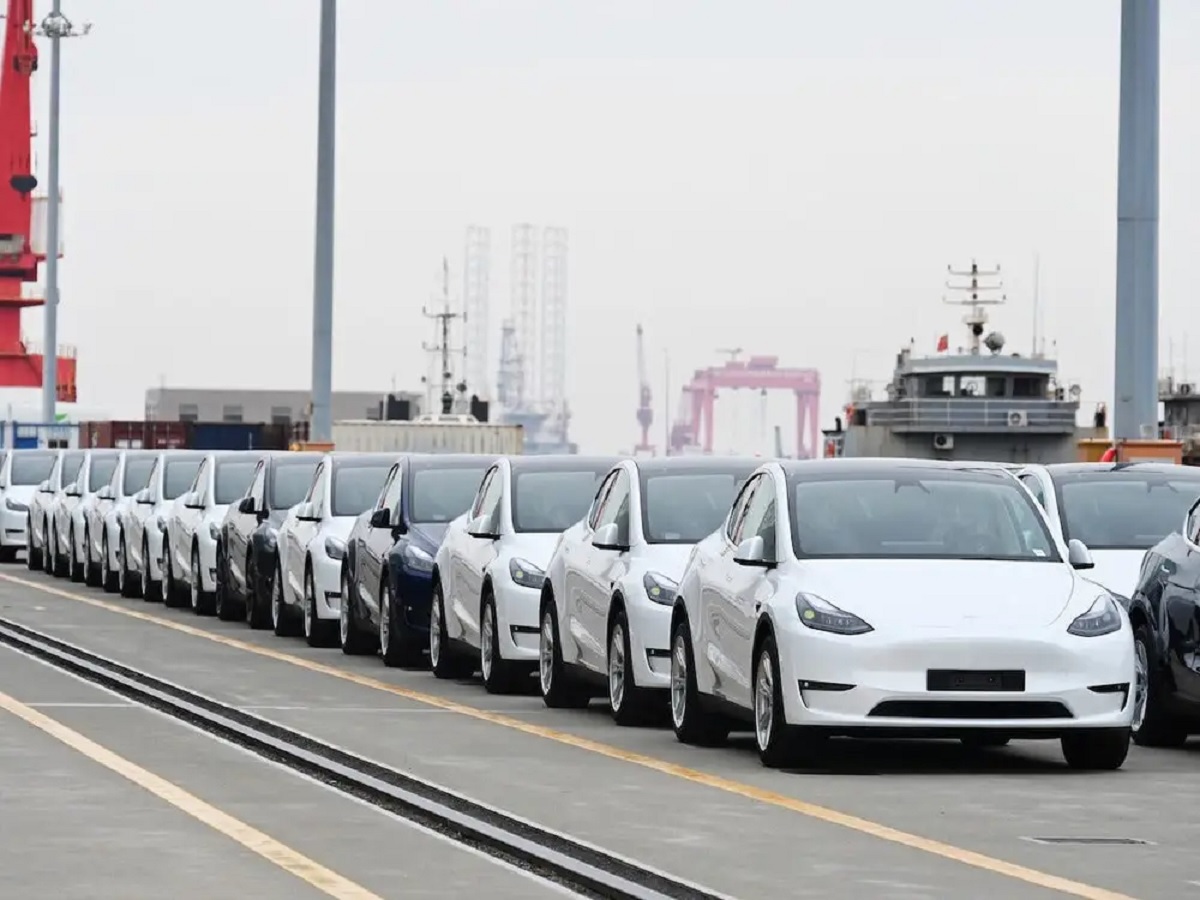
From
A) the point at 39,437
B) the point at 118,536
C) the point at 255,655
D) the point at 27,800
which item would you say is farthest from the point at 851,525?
the point at 39,437

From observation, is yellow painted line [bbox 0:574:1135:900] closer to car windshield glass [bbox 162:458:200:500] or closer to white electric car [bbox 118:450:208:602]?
white electric car [bbox 118:450:208:602]

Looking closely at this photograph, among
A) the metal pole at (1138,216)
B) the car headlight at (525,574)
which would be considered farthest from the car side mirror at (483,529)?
the metal pole at (1138,216)

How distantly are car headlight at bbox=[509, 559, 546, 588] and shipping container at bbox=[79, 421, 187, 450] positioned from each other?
70453 millimetres

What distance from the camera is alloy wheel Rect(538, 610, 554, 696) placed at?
2020cm

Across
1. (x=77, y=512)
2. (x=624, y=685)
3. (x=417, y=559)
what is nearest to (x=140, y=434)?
(x=77, y=512)

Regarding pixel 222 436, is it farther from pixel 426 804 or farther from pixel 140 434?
pixel 426 804

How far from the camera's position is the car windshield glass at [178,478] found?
3766 cm

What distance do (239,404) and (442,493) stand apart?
164 m

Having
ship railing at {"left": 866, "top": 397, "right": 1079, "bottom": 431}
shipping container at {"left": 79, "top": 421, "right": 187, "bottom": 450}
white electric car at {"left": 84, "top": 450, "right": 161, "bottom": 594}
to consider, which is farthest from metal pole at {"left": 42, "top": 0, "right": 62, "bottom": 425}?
white electric car at {"left": 84, "top": 450, "right": 161, "bottom": 594}

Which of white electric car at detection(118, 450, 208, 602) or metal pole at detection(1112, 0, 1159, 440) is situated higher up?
metal pole at detection(1112, 0, 1159, 440)

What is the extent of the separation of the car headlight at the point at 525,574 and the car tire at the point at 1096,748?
19.1 feet

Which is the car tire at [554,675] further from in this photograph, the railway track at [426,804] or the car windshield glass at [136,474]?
the car windshield glass at [136,474]

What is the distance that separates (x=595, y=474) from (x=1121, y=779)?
795cm

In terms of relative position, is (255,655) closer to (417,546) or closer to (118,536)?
(417,546)
